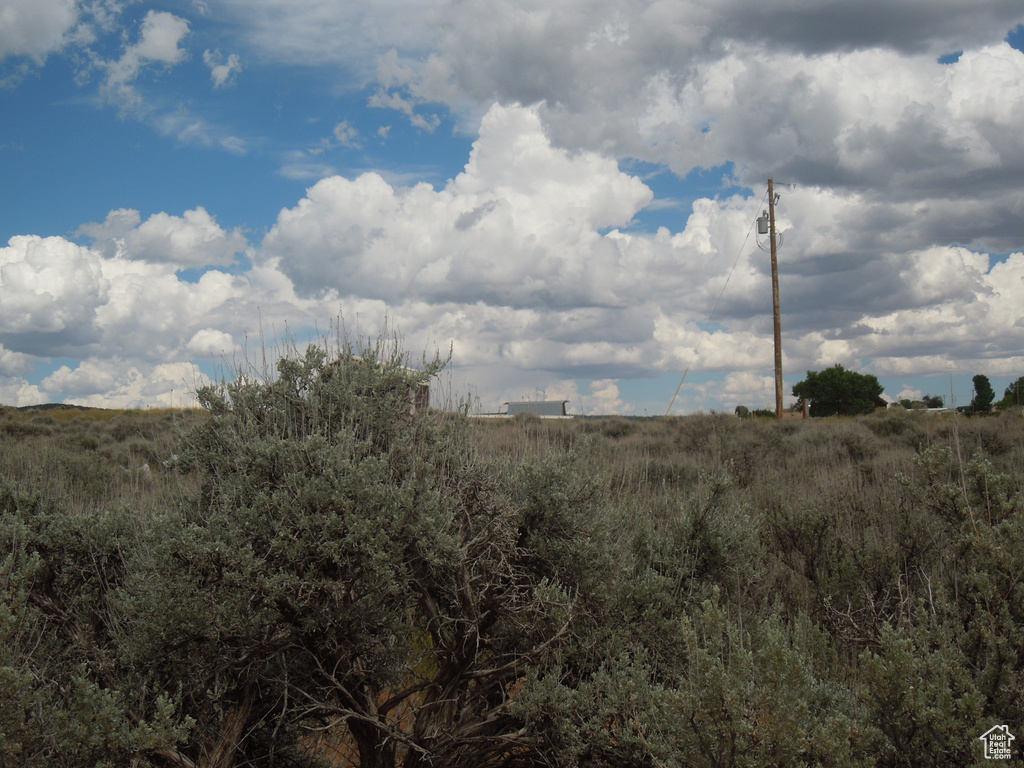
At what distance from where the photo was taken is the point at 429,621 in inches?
169

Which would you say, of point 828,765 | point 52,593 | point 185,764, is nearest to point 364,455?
point 185,764

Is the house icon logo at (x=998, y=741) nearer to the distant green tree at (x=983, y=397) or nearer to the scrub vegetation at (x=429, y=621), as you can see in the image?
the scrub vegetation at (x=429, y=621)

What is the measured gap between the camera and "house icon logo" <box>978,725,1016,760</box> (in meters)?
2.80

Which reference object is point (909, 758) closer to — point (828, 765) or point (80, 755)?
point (828, 765)

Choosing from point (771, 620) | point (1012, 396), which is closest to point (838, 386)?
point (1012, 396)

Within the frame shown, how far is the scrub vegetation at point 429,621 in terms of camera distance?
10.1 ft

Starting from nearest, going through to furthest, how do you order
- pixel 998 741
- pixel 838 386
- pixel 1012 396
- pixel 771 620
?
1. pixel 998 741
2. pixel 771 620
3. pixel 1012 396
4. pixel 838 386

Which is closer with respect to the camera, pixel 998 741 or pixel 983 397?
pixel 998 741

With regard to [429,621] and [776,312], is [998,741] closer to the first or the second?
[429,621]

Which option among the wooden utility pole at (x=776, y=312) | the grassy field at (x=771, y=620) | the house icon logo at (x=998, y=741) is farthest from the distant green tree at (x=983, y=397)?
the house icon logo at (x=998, y=741)

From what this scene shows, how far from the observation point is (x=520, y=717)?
4.12m

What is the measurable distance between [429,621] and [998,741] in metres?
2.91

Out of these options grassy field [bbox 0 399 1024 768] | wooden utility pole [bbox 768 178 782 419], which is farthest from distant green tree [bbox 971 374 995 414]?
grassy field [bbox 0 399 1024 768]

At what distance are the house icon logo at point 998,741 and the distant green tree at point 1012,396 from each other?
17.4m
